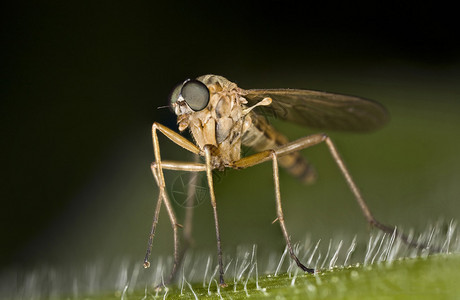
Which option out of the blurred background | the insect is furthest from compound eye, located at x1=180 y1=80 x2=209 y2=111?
the blurred background

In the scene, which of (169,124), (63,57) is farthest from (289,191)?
(63,57)

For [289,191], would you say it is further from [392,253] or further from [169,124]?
[392,253]

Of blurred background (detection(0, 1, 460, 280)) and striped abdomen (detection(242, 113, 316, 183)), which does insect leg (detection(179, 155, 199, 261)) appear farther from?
striped abdomen (detection(242, 113, 316, 183))

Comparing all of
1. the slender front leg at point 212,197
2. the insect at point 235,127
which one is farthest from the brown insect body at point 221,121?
the slender front leg at point 212,197

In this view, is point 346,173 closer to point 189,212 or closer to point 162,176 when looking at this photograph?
point 162,176

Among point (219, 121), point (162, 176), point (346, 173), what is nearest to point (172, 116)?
point (219, 121)

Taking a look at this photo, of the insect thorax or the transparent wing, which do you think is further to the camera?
the transparent wing

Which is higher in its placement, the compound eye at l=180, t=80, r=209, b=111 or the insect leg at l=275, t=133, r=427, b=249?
the compound eye at l=180, t=80, r=209, b=111
